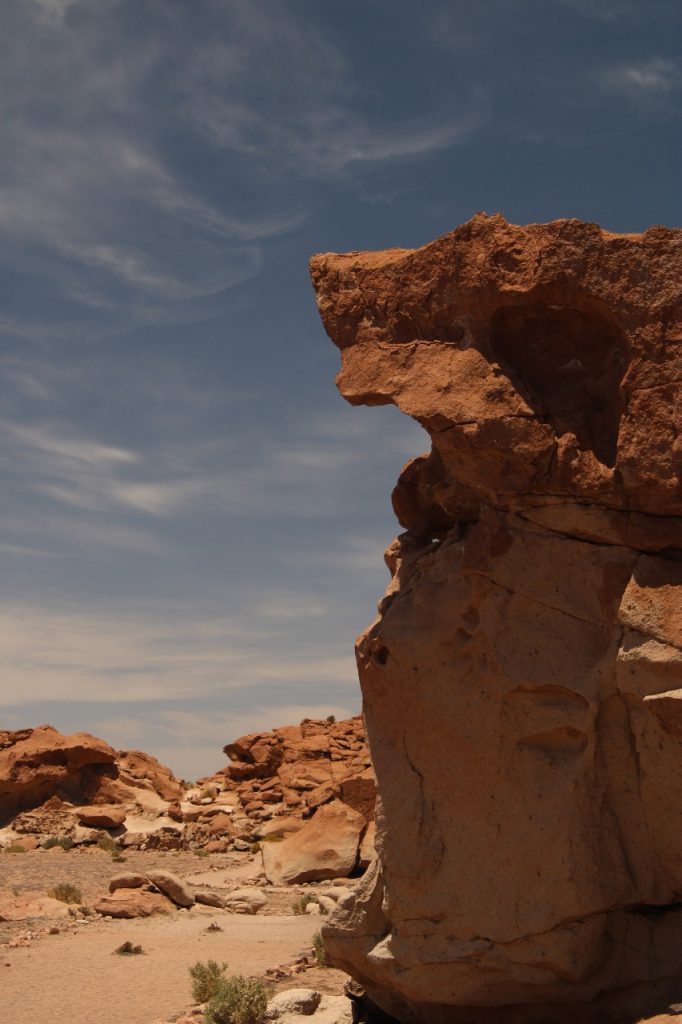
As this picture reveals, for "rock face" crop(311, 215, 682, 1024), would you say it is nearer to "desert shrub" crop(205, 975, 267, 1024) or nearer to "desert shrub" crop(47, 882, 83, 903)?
"desert shrub" crop(205, 975, 267, 1024)

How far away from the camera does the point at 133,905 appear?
1403 centimetres

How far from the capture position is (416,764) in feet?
22.4

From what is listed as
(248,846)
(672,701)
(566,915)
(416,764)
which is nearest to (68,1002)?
(416,764)

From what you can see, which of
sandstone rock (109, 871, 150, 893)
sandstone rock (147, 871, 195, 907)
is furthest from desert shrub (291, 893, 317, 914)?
sandstone rock (109, 871, 150, 893)

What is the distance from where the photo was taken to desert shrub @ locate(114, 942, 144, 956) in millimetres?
11383

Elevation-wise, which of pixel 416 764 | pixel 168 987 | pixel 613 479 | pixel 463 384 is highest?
pixel 463 384

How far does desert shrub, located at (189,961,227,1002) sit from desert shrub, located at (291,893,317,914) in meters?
4.92

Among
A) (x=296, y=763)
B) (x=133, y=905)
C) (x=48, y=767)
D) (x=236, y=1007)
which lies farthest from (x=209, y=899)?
(x=296, y=763)

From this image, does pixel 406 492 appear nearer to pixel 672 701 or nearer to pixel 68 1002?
pixel 672 701

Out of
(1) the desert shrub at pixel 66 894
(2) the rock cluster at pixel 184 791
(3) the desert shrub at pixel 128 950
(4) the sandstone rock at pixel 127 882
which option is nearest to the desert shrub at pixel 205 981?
(3) the desert shrub at pixel 128 950

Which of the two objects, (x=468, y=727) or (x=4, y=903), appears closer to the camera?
(x=468, y=727)

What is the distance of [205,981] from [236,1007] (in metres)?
1.41

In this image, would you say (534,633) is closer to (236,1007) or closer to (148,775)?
(236,1007)

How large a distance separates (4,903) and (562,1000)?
34.8ft
